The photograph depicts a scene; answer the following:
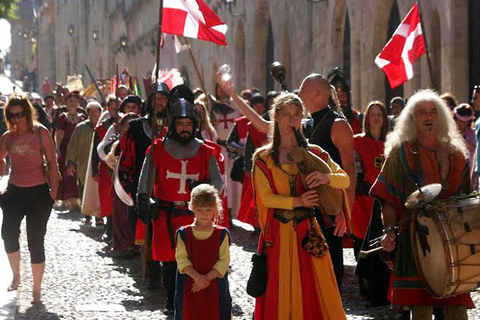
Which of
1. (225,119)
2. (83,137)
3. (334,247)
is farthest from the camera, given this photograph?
(83,137)

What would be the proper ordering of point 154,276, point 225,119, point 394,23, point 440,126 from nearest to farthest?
point 440,126
point 154,276
point 225,119
point 394,23

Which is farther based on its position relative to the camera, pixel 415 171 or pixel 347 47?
pixel 347 47

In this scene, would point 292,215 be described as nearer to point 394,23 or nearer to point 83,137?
point 83,137

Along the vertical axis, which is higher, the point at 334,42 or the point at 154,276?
the point at 334,42

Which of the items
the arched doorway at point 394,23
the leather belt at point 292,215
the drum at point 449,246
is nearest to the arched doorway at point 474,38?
the arched doorway at point 394,23

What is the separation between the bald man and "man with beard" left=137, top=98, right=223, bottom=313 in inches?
35.5

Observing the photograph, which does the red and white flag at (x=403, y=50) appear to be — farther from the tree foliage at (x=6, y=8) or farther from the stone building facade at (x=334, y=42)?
the tree foliage at (x=6, y=8)

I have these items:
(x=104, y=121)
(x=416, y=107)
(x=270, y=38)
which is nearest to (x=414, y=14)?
(x=104, y=121)

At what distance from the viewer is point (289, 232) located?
20.2ft

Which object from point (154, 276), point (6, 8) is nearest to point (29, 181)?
point (154, 276)

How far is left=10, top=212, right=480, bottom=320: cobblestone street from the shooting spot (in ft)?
26.9

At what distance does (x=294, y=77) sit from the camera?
2538 centimetres

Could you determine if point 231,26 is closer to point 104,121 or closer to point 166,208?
point 104,121

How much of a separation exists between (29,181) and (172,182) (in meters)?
1.33
